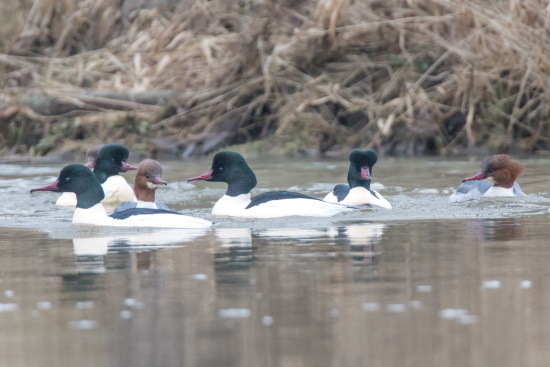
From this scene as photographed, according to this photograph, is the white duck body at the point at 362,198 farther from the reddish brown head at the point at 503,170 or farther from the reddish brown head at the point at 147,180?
the reddish brown head at the point at 147,180

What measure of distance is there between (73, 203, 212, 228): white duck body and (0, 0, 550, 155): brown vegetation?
8.17m

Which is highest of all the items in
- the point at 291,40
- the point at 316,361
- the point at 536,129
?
the point at 291,40

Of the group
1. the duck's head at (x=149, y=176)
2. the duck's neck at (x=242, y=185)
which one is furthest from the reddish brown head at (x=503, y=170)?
the duck's head at (x=149, y=176)

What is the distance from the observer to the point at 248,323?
5.28m

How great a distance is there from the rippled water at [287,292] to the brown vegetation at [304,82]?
696 cm

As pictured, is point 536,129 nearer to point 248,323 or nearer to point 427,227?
point 427,227

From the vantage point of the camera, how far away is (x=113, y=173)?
501 inches

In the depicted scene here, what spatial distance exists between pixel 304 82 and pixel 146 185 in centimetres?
799

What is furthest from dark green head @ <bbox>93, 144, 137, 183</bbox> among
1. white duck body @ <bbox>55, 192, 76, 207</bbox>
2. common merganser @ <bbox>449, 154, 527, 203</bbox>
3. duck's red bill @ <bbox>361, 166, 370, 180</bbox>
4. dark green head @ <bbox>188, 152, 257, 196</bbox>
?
common merganser @ <bbox>449, 154, 527, 203</bbox>

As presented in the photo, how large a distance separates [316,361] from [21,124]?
628 inches

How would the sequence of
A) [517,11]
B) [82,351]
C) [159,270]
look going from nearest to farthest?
[82,351], [159,270], [517,11]

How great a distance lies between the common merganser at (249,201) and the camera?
10070 millimetres

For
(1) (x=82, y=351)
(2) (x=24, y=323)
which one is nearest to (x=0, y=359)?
(1) (x=82, y=351)

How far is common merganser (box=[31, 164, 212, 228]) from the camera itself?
9469 millimetres
